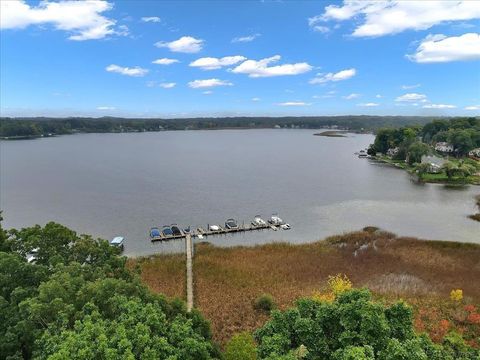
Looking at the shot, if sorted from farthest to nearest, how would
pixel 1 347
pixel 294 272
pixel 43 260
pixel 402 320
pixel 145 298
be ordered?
pixel 294 272 → pixel 43 260 → pixel 145 298 → pixel 1 347 → pixel 402 320

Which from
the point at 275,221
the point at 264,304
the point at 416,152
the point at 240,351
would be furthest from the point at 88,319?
the point at 416,152

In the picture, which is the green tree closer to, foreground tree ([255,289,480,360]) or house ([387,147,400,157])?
house ([387,147,400,157])

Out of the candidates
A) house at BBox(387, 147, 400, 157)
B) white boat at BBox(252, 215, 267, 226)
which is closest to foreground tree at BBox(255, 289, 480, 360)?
white boat at BBox(252, 215, 267, 226)

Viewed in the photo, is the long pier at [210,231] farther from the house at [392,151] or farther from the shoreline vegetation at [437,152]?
the house at [392,151]

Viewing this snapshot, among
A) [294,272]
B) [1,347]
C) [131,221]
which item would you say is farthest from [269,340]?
[131,221]

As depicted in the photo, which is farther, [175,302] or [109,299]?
[175,302]

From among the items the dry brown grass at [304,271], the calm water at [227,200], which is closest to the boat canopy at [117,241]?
the calm water at [227,200]

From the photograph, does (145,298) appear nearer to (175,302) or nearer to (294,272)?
(175,302)

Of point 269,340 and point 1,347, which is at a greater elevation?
point 269,340
